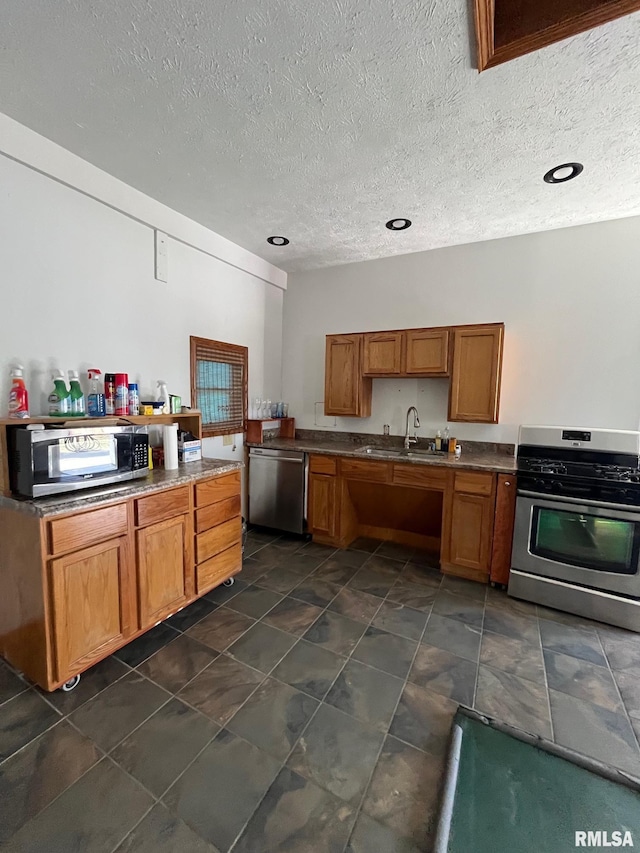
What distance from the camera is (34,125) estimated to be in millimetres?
1877

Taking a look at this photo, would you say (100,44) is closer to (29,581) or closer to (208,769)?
(29,581)

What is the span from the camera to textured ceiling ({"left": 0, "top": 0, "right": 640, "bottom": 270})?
1332 millimetres

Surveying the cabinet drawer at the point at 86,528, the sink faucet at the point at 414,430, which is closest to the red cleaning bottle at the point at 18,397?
the cabinet drawer at the point at 86,528

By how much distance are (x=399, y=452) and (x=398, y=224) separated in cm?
200

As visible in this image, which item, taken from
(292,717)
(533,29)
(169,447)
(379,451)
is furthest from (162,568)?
(533,29)

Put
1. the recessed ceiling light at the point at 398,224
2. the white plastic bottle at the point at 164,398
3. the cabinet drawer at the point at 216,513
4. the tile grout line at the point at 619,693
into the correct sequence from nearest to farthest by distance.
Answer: the tile grout line at the point at 619,693, the cabinet drawer at the point at 216,513, the white plastic bottle at the point at 164,398, the recessed ceiling light at the point at 398,224

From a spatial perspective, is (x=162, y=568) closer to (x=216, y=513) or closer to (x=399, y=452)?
(x=216, y=513)

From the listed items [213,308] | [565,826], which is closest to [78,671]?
[565,826]

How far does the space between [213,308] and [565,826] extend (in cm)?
369

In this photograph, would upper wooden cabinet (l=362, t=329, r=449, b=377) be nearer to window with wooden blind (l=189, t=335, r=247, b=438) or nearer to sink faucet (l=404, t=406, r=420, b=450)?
sink faucet (l=404, t=406, r=420, b=450)

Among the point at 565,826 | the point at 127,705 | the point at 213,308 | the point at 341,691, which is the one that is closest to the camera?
the point at 565,826

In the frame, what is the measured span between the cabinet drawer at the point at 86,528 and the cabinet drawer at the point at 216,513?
0.54 m

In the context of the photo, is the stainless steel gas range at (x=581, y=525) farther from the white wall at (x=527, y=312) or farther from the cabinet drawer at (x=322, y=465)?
the cabinet drawer at (x=322, y=465)

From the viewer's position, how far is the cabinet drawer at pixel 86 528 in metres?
1.62
